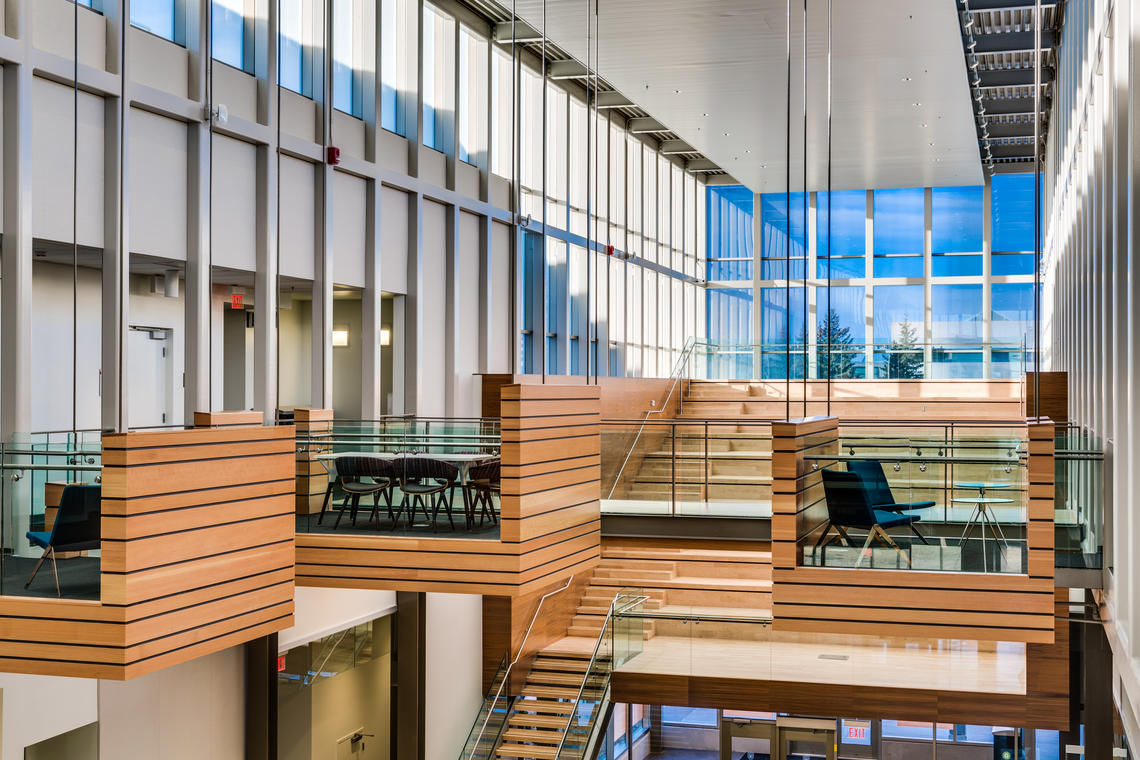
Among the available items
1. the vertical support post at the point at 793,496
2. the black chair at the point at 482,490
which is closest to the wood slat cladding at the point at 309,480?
the black chair at the point at 482,490

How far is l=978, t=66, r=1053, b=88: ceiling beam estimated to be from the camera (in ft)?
58.2

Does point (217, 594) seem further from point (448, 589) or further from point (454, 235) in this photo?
point (454, 235)

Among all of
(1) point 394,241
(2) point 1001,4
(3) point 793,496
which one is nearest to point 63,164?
(1) point 394,241

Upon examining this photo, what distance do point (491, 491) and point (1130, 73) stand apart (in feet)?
18.0

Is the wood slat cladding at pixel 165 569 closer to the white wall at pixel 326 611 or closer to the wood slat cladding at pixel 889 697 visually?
the white wall at pixel 326 611

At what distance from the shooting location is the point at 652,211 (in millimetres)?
24344

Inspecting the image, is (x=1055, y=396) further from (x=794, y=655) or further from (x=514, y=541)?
(x=514, y=541)

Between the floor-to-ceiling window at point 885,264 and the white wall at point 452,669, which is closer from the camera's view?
the white wall at point 452,669

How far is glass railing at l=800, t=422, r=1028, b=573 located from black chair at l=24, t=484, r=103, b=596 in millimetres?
4634

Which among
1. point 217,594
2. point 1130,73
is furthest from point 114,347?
point 1130,73

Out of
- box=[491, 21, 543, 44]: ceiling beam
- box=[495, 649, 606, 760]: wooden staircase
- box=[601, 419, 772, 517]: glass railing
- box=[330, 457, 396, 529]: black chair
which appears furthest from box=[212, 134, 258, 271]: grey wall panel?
box=[495, 649, 606, 760]: wooden staircase

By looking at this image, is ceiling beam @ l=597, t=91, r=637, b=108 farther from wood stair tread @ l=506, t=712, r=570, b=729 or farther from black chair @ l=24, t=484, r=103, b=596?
black chair @ l=24, t=484, r=103, b=596

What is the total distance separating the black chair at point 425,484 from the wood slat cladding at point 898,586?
2.89m

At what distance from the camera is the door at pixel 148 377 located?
11.0m
